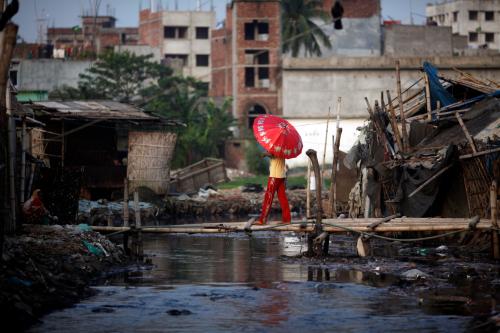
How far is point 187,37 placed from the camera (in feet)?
260

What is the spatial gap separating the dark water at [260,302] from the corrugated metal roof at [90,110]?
11.6 metres

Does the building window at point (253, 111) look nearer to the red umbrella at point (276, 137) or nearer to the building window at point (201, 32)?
the building window at point (201, 32)

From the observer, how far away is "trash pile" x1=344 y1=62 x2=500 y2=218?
685 inches

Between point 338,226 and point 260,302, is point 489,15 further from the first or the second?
point 260,302

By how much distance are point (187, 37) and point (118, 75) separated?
2434 cm

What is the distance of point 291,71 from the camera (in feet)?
172

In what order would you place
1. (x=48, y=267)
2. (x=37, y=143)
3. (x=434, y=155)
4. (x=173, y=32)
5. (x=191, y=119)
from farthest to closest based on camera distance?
(x=173, y=32), (x=191, y=119), (x=37, y=143), (x=434, y=155), (x=48, y=267)

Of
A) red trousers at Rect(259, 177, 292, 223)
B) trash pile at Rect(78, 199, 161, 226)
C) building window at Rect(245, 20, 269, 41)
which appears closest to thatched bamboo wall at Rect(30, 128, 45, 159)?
trash pile at Rect(78, 199, 161, 226)

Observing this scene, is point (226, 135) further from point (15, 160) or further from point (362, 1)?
point (15, 160)

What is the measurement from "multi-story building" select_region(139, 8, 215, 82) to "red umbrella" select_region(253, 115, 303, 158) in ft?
204

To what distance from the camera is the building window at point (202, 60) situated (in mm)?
78938

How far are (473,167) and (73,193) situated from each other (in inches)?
311

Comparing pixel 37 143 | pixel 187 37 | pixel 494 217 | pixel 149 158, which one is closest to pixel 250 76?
pixel 187 37

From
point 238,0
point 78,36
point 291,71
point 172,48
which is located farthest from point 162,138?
point 78,36
